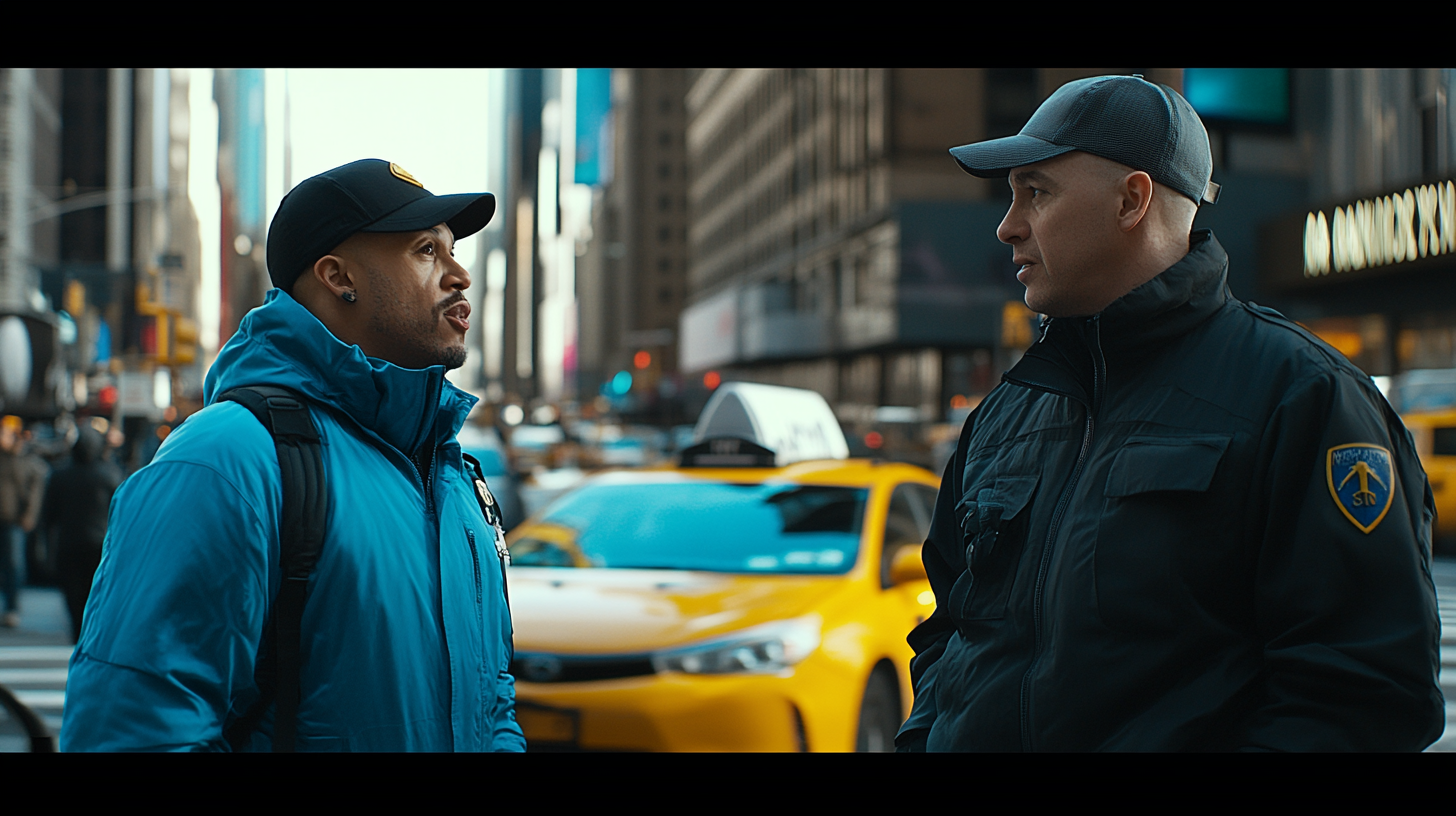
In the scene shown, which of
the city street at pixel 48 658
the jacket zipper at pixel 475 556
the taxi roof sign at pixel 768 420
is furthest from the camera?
the taxi roof sign at pixel 768 420

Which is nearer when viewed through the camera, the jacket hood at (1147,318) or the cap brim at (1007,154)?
the jacket hood at (1147,318)

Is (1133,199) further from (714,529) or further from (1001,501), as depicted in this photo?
(714,529)

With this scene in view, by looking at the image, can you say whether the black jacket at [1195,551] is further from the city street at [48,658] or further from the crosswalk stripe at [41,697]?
the crosswalk stripe at [41,697]

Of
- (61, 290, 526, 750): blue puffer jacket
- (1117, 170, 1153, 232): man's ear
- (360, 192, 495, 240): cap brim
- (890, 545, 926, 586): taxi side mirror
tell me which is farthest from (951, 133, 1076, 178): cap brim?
(890, 545, 926, 586): taxi side mirror

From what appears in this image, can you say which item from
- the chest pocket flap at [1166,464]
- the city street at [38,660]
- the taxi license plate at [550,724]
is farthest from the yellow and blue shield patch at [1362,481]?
the city street at [38,660]

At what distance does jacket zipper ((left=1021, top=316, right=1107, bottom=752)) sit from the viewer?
6.85 ft

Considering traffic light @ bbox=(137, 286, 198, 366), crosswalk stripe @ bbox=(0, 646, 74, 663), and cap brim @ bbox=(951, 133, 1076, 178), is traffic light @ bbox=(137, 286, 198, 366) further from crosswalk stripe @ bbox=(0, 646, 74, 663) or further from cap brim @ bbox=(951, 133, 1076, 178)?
cap brim @ bbox=(951, 133, 1076, 178)

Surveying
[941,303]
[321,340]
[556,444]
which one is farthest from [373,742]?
[941,303]

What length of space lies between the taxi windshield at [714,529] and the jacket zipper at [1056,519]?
12.8 ft

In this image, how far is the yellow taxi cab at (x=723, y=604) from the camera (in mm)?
5012

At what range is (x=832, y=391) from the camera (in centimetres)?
6300

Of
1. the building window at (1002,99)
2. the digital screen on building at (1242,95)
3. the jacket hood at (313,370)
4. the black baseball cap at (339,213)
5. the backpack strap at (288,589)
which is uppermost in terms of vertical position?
the building window at (1002,99)
